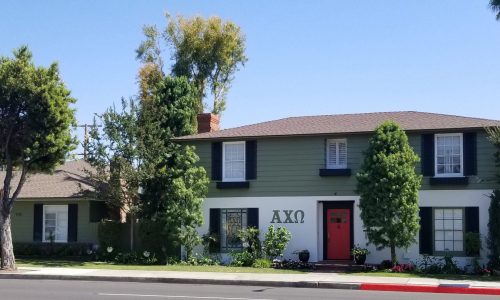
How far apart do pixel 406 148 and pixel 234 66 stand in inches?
960

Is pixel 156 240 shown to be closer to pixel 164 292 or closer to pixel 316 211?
pixel 316 211

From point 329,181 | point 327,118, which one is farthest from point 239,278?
point 327,118

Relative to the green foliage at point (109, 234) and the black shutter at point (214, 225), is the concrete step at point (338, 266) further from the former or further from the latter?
the green foliage at point (109, 234)

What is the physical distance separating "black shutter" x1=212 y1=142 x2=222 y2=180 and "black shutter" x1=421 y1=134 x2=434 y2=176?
7930mm

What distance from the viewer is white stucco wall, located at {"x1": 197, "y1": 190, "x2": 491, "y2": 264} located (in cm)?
2462

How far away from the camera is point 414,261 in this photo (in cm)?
2500

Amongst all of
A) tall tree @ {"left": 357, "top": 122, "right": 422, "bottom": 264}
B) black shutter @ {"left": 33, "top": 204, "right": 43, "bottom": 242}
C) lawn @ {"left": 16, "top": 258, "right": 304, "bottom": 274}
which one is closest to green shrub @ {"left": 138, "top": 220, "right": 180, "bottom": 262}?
lawn @ {"left": 16, "top": 258, "right": 304, "bottom": 274}

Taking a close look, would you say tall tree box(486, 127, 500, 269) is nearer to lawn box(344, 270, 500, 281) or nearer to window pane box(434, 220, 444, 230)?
lawn box(344, 270, 500, 281)

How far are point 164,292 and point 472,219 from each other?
12288 mm

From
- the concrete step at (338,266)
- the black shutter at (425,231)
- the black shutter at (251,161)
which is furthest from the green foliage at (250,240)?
the black shutter at (425,231)

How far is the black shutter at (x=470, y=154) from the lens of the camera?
81.1ft

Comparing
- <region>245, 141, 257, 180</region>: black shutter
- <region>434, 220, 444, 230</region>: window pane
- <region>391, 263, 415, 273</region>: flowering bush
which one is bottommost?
<region>391, 263, 415, 273</region>: flowering bush

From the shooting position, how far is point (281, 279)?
21.0m

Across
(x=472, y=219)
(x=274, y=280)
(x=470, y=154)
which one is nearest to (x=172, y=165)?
(x=274, y=280)
